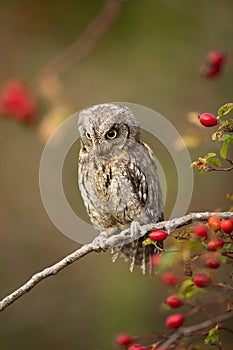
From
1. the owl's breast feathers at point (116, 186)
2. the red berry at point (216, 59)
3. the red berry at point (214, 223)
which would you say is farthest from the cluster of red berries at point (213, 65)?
the red berry at point (214, 223)

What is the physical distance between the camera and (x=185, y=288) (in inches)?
111

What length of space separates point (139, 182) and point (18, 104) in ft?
5.32

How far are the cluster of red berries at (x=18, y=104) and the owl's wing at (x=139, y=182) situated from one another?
4.73ft

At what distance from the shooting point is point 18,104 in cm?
487

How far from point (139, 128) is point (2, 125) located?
3.99 metres

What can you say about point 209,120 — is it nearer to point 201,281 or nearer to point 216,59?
point 201,281

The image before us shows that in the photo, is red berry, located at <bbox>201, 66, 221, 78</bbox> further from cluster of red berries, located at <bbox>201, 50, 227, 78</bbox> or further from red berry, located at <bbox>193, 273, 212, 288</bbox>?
red berry, located at <bbox>193, 273, 212, 288</bbox>

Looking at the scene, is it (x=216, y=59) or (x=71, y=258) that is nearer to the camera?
(x=71, y=258)

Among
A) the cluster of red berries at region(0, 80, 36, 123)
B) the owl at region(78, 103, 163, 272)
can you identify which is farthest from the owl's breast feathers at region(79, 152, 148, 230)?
the cluster of red berries at region(0, 80, 36, 123)

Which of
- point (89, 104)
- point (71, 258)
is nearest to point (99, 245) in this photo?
point (71, 258)

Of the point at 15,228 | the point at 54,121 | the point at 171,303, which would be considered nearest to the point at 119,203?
the point at 171,303

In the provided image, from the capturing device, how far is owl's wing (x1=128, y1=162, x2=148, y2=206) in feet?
11.5

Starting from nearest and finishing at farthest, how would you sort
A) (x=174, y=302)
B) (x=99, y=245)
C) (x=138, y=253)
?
(x=174, y=302)
(x=99, y=245)
(x=138, y=253)

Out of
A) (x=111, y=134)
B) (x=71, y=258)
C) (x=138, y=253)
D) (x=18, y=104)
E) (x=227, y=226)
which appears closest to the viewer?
(x=227, y=226)
